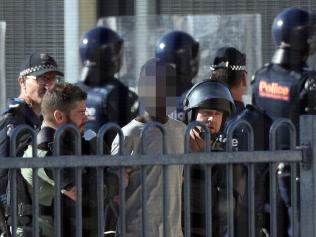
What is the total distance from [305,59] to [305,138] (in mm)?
2836

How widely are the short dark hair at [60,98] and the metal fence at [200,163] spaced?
618mm

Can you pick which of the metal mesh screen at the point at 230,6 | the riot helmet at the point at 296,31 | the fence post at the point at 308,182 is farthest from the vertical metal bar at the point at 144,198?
the riot helmet at the point at 296,31

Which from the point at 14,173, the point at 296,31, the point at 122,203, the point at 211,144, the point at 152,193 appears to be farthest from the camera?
the point at 296,31

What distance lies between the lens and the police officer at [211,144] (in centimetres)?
452

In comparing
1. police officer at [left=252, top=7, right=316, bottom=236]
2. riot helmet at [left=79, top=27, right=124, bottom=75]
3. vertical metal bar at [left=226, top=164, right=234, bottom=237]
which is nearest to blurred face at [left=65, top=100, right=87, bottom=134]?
vertical metal bar at [left=226, top=164, right=234, bottom=237]

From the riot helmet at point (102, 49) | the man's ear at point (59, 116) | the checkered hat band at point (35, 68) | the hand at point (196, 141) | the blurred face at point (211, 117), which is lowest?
the hand at point (196, 141)

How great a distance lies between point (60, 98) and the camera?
4918mm

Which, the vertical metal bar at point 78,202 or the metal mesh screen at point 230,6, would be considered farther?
the metal mesh screen at point 230,6

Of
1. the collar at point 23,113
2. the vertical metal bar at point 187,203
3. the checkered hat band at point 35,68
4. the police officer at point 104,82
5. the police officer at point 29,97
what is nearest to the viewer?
the vertical metal bar at point 187,203

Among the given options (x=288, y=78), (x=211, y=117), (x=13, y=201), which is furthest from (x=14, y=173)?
(x=288, y=78)

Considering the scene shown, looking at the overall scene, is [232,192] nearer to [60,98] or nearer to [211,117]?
[211,117]

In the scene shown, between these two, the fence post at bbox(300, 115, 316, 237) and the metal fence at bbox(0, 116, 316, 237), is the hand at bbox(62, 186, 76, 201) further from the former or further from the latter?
the fence post at bbox(300, 115, 316, 237)

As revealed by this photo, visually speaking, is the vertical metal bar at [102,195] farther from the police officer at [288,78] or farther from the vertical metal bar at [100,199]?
the police officer at [288,78]

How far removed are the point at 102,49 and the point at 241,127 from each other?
285 centimetres
